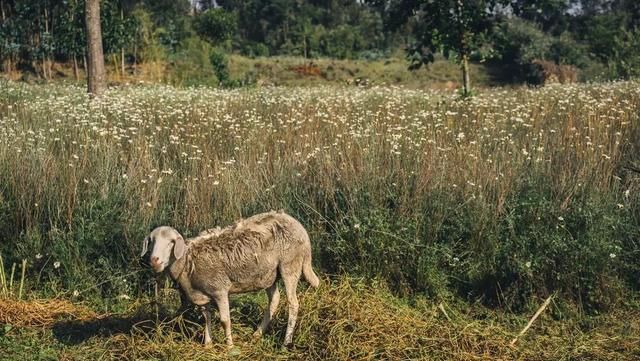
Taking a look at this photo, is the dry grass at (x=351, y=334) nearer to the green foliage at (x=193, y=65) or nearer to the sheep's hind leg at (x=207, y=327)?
the sheep's hind leg at (x=207, y=327)

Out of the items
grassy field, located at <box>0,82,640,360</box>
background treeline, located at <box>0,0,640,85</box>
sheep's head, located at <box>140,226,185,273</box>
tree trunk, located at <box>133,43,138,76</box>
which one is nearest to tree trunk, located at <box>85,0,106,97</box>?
background treeline, located at <box>0,0,640,85</box>

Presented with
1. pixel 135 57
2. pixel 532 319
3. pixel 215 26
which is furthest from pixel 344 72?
pixel 532 319

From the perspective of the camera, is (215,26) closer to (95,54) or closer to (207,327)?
(95,54)

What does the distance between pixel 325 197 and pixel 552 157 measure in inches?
115

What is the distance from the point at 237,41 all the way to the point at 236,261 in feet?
165

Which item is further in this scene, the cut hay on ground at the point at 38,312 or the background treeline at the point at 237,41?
the background treeline at the point at 237,41

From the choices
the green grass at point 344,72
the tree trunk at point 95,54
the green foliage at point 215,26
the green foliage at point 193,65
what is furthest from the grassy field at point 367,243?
the green foliage at point 215,26

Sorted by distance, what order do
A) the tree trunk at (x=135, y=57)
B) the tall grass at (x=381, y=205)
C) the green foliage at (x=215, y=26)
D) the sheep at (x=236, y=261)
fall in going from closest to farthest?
the sheep at (x=236, y=261) < the tall grass at (x=381, y=205) < the tree trunk at (x=135, y=57) < the green foliage at (x=215, y=26)

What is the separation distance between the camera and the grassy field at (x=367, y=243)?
4.62 m

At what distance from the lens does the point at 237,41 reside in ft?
173

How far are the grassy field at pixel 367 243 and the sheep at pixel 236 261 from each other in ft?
1.42

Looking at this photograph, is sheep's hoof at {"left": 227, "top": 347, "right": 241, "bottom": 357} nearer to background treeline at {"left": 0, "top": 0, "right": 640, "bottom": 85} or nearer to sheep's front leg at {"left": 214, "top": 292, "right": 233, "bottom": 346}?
sheep's front leg at {"left": 214, "top": 292, "right": 233, "bottom": 346}

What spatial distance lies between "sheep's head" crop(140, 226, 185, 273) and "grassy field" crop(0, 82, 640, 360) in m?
0.76

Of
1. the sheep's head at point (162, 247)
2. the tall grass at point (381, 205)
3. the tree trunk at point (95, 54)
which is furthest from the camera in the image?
the tree trunk at point (95, 54)
